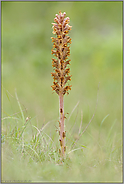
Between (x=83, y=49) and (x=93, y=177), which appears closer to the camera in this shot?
(x=93, y=177)

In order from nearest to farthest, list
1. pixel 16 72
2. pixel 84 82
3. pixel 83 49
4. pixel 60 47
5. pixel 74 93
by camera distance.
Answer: pixel 60 47 < pixel 74 93 < pixel 84 82 < pixel 16 72 < pixel 83 49

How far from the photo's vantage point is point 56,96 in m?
8.18

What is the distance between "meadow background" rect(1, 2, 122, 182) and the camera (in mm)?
2539

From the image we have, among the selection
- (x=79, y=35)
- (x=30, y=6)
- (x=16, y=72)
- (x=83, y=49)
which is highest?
(x=30, y=6)

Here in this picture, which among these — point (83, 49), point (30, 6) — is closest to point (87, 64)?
point (83, 49)

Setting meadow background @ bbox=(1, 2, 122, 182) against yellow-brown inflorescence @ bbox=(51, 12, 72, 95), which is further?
yellow-brown inflorescence @ bbox=(51, 12, 72, 95)

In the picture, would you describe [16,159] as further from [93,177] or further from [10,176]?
[93,177]

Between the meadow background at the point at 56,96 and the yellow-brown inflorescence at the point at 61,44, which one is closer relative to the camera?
the meadow background at the point at 56,96

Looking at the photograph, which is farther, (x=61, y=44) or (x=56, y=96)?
(x=56, y=96)

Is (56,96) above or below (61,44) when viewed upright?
below

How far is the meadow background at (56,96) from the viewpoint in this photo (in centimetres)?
254

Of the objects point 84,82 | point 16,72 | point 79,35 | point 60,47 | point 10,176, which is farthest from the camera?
point 79,35

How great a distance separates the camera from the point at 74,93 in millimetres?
8055

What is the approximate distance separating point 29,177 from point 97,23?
1100 centimetres
